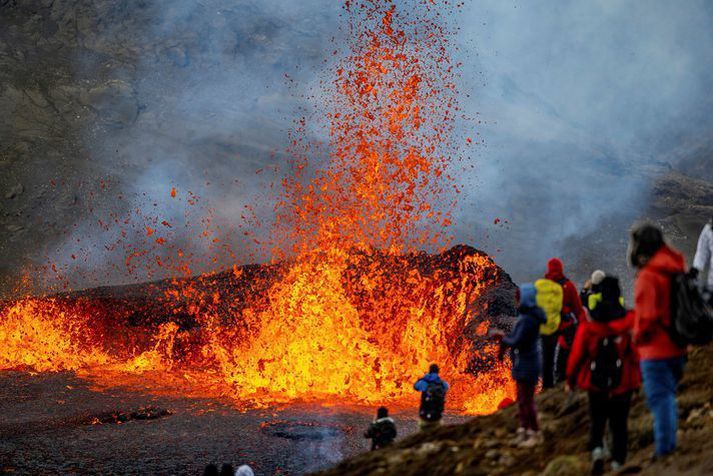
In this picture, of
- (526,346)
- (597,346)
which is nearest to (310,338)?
(526,346)

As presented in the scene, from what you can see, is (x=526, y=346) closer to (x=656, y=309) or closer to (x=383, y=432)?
(x=656, y=309)

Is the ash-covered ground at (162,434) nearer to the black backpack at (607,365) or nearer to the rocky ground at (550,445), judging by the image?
the rocky ground at (550,445)

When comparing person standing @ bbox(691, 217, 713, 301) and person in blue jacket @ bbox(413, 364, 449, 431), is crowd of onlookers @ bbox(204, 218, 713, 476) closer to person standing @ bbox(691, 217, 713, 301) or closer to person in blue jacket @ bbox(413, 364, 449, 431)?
person standing @ bbox(691, 217, 713, 301)

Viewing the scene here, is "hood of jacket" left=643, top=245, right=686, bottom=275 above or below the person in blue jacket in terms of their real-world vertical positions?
above

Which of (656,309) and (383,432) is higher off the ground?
(656,309)

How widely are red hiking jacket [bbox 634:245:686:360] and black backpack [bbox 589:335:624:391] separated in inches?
16.5

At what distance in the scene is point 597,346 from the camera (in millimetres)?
4988

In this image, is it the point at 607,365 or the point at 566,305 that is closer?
the point at 607,365

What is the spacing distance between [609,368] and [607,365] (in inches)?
1.0

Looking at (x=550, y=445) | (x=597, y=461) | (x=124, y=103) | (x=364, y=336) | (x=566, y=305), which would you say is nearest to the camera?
(x=597, y=461)

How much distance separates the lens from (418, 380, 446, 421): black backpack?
813cm

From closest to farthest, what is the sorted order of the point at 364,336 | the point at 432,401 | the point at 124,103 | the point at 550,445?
1. the point at 550,445
2. the point at 432,401
3. the point at 364,336
4. the point at 124,103

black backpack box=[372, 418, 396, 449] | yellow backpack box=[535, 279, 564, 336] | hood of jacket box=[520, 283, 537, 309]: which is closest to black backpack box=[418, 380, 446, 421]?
black backpack box=[372, 418, 396, 449]

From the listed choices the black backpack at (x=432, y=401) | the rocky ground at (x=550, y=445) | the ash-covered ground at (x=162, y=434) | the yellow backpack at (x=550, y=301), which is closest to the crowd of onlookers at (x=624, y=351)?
the rocky ground at (x=550, y=445)
